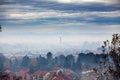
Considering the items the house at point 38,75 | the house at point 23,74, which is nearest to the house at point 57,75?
the house at point 38,75

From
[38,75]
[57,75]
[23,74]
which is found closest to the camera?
[23,74]

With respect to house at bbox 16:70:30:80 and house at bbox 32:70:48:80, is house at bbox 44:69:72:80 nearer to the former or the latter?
house at bbox 32:70:48:80

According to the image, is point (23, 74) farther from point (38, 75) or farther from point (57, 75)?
point (57, 75)

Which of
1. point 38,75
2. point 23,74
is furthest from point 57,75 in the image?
point 23,74

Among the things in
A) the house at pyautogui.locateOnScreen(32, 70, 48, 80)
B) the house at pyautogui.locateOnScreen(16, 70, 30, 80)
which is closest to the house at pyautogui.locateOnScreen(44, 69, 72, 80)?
the house at pyautogui.locateOnScreen(32, 70, 48, 80)

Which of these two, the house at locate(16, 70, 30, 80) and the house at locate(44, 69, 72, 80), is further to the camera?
the house at locate(44, 69, 72, 80)

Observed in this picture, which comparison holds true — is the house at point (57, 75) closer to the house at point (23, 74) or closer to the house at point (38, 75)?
the house at point (38, 75)

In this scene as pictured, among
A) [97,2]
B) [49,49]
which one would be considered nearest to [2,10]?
[49,49]

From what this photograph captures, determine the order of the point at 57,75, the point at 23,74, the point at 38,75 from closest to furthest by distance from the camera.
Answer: the point at 23,74 < the point at 38,75 < the point at 57,75

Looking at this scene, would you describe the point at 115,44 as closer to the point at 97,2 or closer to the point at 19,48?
the point at 97,2

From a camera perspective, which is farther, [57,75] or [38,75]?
[57,75]

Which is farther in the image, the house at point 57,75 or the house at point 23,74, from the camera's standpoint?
the house at point 57,75
